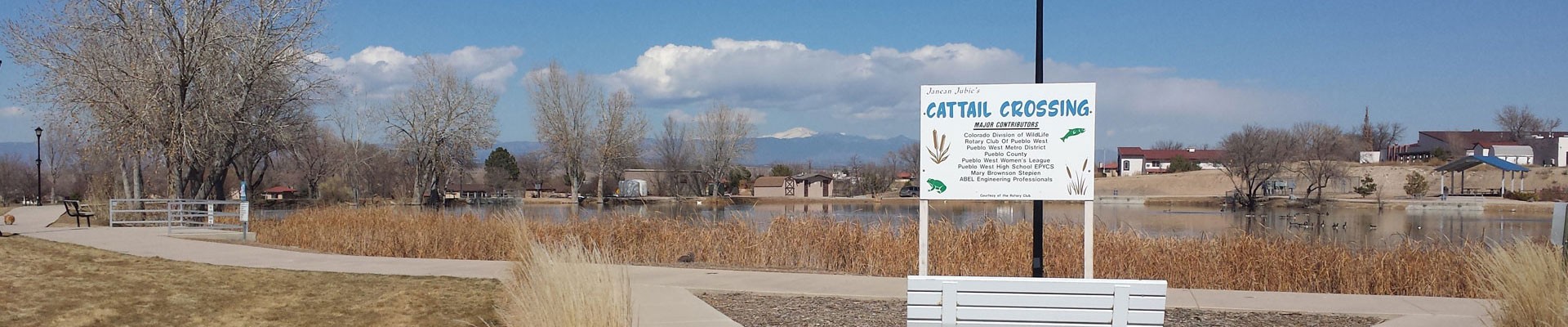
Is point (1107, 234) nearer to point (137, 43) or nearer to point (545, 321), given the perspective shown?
point (545, 321)

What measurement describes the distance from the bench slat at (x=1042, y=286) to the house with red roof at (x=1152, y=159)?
110846 mm

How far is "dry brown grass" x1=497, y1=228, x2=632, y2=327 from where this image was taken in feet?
20.6

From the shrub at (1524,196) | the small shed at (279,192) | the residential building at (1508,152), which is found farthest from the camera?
the residential building at (1508,152)

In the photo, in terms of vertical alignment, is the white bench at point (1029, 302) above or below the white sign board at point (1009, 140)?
below

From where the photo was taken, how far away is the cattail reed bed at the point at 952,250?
12.9 metres

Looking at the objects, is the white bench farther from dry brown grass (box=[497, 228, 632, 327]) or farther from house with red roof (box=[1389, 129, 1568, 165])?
house with red roof (box=[1389, 129, 1568, 165])

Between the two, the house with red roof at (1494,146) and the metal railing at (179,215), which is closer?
the metal railing at (179,215)

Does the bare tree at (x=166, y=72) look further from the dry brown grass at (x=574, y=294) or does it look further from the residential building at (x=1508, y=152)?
the residential building at (x=1508, y=152)

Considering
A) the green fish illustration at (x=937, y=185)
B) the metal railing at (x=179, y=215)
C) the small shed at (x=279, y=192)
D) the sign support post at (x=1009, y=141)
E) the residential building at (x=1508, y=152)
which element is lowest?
the small shed at (x=279, y=192)

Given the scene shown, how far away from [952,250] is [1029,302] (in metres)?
7.54

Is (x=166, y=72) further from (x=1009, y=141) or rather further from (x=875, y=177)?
(x=875, y=177)

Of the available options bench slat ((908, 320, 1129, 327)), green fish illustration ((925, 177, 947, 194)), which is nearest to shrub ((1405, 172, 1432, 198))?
green fish illustration ((925, 177, 947, 194))

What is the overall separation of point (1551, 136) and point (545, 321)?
131496mm

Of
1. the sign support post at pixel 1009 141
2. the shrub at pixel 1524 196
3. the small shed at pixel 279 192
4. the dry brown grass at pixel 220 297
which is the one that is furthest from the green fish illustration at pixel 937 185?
the small shed at pixel 279 192
